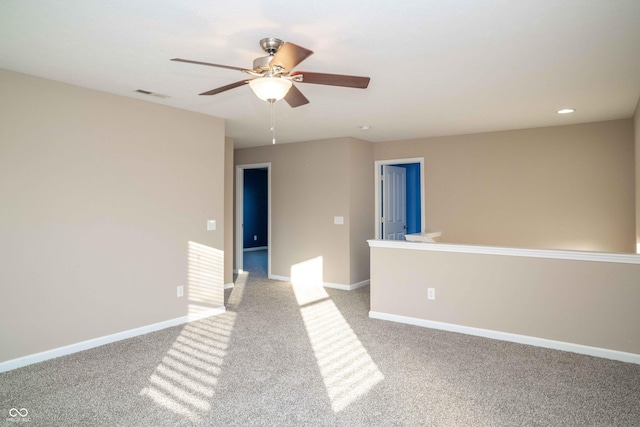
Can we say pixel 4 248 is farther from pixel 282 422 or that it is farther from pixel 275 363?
pixel 282 422

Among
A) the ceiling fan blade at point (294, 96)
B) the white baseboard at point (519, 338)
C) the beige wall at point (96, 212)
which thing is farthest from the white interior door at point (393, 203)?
the ceiling fan blade at point (294, 96)

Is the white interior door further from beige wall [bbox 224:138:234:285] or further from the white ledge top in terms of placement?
beige wall [bbox 224:138:234:285]

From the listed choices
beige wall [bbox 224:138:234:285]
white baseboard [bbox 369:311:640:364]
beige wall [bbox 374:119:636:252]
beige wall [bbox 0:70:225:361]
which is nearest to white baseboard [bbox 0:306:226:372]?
beige wall [bbox 0:70:225:361]

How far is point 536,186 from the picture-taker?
215 inches

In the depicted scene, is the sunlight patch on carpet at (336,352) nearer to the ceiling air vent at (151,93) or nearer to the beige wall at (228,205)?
the beige wall at (228,205)

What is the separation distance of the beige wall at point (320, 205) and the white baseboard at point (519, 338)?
5.62 ft

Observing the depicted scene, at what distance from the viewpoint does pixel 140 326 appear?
4137 millimetres

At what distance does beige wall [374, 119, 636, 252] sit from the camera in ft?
16.3

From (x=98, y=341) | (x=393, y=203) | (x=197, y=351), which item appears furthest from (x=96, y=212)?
(x=393, y=203)

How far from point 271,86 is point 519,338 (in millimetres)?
3231

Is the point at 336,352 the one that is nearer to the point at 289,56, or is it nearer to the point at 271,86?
the point at 271,86

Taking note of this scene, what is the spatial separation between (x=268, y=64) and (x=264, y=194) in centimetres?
898

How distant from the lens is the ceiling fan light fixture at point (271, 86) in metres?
2.45

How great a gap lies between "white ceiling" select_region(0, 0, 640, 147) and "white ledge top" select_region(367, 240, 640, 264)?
145 cm
